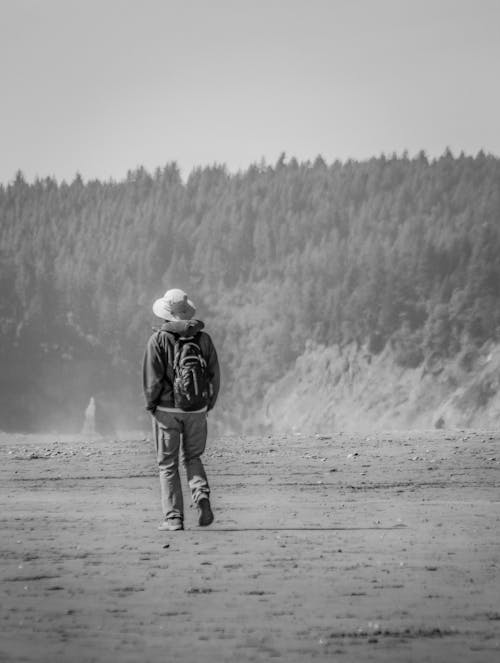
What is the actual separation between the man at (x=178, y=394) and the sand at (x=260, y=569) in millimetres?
367

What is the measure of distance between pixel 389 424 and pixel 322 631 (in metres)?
59.3

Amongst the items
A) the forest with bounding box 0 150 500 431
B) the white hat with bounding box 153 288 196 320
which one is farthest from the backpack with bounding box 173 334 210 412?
the forest with bounding box 0 150 500 431

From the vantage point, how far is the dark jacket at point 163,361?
36.8 feet

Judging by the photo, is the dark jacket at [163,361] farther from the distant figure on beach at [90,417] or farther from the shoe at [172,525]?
the distant figure on beach at [90,417]

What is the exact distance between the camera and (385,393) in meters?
67.9

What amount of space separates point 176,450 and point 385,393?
187 ft

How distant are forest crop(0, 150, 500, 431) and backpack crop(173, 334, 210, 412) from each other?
191 ft

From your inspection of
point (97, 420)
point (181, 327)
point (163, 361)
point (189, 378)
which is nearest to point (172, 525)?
point (189, 378)

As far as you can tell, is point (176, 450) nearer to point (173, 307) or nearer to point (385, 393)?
point (173, 307)

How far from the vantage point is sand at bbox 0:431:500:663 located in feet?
22.1

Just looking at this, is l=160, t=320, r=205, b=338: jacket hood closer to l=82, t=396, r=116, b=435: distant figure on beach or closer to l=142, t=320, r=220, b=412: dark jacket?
l=142, t=320, r=220, b=412: dark jacket

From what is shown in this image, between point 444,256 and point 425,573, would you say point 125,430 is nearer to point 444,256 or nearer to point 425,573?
point 444,256

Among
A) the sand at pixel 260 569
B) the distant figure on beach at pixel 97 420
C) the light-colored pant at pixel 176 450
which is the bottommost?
the distant figure on beach at pixel 97 420

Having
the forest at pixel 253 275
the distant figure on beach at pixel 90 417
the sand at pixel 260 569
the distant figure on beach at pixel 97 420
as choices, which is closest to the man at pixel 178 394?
the sand at pixel 260 569
